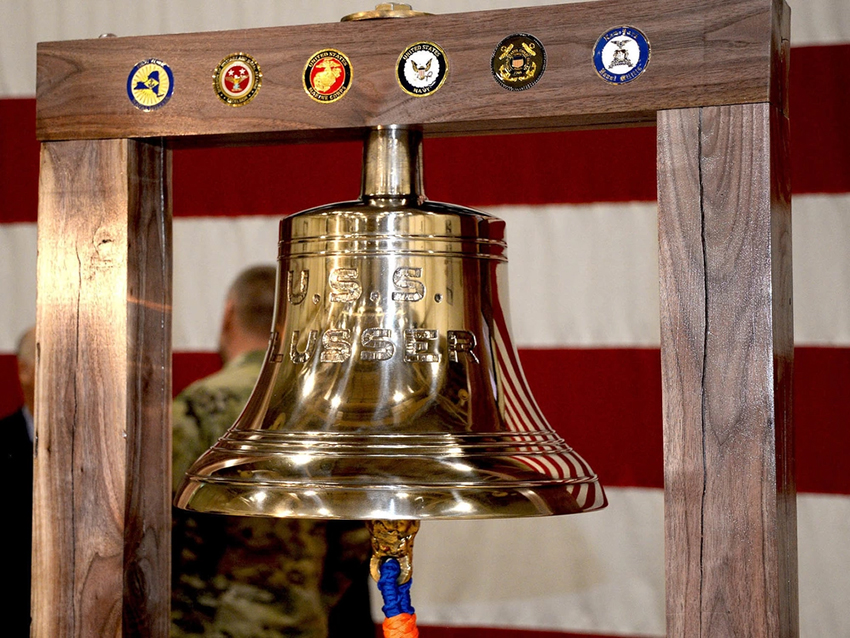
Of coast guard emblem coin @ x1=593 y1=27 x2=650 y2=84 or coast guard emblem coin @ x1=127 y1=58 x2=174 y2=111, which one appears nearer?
coast guard emblem coin @ x1=593 y1=27 x2=650 y2=84

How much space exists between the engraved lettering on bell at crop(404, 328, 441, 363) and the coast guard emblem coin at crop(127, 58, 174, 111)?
342 mm

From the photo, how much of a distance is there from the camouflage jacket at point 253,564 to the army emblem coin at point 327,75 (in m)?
0.91

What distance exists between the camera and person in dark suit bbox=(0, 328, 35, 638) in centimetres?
208

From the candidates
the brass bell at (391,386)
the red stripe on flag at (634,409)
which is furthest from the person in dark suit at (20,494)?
the brass bell at (391,386)

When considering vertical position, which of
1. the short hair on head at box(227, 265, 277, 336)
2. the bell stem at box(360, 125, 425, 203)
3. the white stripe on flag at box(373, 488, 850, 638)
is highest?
the bell stem at box(360, 125, 425, 203)

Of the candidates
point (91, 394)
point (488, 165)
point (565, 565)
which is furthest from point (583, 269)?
point (91, 394)

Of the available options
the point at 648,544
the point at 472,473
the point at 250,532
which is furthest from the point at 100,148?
the point at 648,544

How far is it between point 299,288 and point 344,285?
2.3 inches

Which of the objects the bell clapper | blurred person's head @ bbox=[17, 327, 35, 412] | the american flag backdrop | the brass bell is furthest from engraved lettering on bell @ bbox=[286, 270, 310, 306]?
blurred person's head @ bbox=[17, 327, 35, 412]

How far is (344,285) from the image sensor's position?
965 mm

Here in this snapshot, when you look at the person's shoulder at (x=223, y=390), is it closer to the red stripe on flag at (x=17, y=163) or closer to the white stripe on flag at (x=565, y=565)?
the white stripe on flag at (x=565, y=565)

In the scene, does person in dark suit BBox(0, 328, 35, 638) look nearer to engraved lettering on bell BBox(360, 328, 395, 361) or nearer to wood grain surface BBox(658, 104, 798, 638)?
engraved lettering on bell BBox(360, 328, 395, 361)

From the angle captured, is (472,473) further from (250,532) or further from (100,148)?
(250,532)

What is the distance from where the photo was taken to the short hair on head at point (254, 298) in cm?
199
